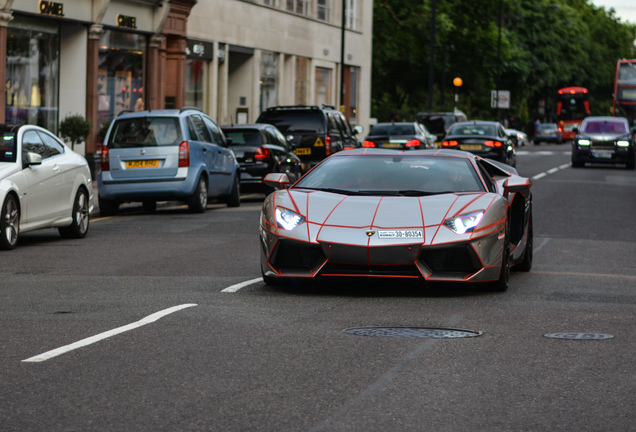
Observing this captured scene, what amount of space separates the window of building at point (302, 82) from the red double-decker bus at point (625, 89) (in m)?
20.1

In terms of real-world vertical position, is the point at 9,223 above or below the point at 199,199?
above

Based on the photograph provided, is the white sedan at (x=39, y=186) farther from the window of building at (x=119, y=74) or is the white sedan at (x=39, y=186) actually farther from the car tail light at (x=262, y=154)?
the window of building at (x=119, y=74)

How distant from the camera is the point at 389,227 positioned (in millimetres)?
9484

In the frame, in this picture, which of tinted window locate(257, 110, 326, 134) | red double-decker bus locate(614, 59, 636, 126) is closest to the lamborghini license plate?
tinted window locate(257, 110, 326, 134)

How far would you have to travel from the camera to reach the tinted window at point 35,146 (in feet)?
48.6

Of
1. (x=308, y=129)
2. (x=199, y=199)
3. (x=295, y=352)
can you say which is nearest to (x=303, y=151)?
(x=308, y=129)

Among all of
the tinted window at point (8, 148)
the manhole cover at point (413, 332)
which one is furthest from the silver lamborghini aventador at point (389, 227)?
the tinted window at point (8, 148)

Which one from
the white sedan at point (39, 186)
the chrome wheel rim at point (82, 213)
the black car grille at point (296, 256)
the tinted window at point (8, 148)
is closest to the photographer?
the black car grille at point (296, 256)

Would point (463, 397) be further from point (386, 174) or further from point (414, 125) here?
point (414, 125)

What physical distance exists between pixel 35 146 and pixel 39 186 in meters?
0.60

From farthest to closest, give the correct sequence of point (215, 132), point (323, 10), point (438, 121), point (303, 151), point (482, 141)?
point (438, 121) → point (323, 10) → point (482, 141) → point (303, 151) → point (215, 132)

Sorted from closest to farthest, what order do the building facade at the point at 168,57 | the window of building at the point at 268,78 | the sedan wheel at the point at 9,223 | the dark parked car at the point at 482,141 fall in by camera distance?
the sedan wheel at the point at 9,223 < the building facade at the point at 168,57 < the dark parked car at the point at 482,141 < the window of building at the point at 268,78

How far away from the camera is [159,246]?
14.5 m

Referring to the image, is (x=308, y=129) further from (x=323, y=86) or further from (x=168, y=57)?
(x=323, y=86)
